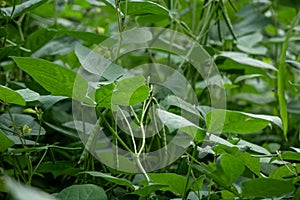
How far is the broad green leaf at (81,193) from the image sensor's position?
0.54 meters

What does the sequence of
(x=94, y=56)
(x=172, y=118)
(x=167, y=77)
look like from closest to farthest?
(x=172, y=118)
(x=94, y=56)
(x=167, y=77)

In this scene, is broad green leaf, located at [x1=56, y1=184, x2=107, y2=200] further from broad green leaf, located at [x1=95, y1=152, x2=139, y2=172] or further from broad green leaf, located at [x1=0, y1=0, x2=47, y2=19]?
broad green leaf, located at [x1=0, y1=0, x2=47, y2=19]

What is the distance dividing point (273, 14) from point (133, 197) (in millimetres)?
705

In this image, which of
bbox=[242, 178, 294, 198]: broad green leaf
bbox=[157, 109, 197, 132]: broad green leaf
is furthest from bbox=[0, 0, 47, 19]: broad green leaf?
bbox=[242, 178, 294, 198]: broad green leaf

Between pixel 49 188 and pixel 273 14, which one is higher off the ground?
pixel 273 14

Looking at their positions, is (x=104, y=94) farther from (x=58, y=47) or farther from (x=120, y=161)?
(x=58, y=47)

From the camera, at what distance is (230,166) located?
0.48 meters

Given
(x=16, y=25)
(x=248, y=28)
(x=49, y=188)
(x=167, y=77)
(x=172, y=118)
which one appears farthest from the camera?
(x=248, y=28)

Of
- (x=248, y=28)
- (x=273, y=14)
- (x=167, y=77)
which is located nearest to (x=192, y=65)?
(x=167, y=77)

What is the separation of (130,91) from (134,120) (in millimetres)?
173

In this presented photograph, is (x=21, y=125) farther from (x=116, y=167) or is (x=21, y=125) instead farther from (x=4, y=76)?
(x=4, y=76)

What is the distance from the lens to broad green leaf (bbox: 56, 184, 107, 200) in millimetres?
536

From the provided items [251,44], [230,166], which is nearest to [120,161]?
[230,166]

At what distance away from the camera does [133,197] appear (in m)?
0.63
